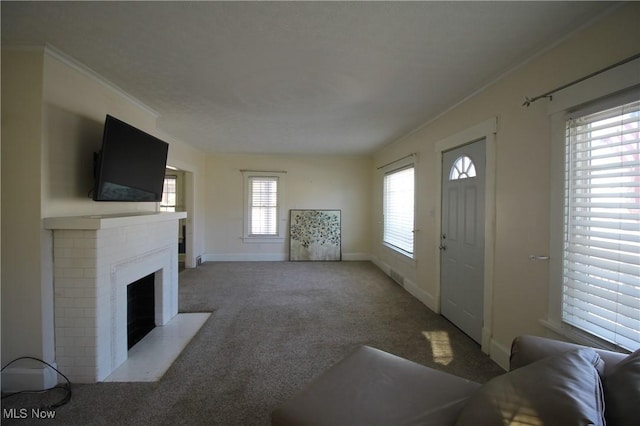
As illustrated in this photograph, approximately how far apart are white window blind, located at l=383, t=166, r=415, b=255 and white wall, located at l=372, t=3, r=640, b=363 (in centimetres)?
183

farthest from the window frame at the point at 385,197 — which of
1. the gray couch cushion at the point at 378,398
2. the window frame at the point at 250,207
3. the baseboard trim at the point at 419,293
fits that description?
the gray couch cushion at the point at 378,398

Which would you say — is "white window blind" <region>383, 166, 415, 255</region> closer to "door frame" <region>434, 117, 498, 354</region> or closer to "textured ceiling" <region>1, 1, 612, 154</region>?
"textured ceiling" <region>1, 1, 612, 154</region>

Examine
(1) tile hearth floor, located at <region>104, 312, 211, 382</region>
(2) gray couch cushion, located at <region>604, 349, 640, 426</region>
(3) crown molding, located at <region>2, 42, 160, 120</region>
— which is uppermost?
(3) crown molding, located at <region>2, 42, 160, 120</region>

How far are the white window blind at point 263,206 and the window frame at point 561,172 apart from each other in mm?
5431

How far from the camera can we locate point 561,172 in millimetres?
1897

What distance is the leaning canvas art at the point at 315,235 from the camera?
264 inches

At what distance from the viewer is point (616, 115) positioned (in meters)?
1.61

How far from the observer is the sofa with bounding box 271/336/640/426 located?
0.89 meters

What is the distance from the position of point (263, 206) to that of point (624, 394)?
6.28m

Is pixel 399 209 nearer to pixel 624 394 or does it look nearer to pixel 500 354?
pixel 500 354

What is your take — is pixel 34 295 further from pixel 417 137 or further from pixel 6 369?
pixel 417 137

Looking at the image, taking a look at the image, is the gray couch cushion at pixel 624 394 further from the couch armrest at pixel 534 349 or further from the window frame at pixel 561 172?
the window frame at pixel 561 172

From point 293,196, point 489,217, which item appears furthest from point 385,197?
point 489,217

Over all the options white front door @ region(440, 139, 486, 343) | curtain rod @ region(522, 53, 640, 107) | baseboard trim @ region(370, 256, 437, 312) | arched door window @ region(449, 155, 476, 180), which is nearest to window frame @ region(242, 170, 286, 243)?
baseboard trim @ region(370, 256, 437, 312)
